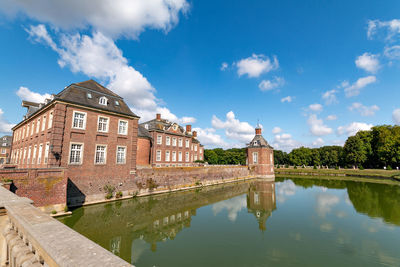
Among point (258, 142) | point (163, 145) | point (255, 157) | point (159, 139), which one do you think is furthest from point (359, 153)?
point (159, 139)

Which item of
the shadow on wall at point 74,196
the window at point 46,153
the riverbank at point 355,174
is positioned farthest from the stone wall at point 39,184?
A: the riverbank at point 355,174

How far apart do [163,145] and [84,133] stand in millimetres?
15766

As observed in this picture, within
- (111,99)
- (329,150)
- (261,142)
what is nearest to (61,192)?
(111,99)

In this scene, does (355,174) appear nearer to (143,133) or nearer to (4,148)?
(143,133)

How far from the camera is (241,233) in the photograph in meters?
10.6

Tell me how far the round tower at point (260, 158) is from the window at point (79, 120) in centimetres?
3564

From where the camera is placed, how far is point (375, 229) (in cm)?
1116

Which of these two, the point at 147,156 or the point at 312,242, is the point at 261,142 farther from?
the point at 312,242

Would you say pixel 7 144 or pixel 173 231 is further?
pixel 7 144

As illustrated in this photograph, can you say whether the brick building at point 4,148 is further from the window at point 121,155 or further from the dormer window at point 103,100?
the window at point 121,155

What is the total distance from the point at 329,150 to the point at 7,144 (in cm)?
10219

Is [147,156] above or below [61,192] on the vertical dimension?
above

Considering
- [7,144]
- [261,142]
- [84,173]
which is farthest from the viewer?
[7,144]

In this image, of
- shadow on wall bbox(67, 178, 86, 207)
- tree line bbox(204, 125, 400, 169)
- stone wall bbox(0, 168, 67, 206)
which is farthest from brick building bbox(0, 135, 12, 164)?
tree line bbox(204, 125, 400, 169)
